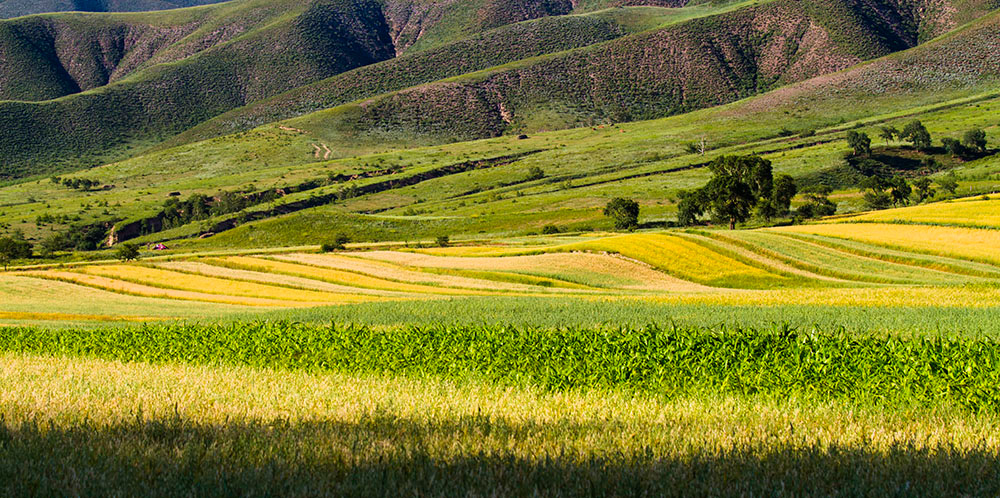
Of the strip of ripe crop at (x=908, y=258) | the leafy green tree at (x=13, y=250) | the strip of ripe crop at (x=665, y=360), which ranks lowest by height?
the strip of ripe crop at (x=908, y=258)

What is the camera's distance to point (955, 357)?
11.4 m

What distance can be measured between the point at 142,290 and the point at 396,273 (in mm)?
16538

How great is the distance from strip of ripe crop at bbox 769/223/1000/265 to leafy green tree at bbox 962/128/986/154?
101 metres

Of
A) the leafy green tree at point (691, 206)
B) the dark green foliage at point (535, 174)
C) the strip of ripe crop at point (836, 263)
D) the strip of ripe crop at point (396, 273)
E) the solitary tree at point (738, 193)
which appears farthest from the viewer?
the dark green foliage at point (535, 174)

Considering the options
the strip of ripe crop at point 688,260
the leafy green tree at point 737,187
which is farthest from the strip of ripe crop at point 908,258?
the leafy green tree at point 737,187

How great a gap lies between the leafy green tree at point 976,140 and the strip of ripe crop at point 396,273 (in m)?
136

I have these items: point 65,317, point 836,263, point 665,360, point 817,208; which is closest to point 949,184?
point 817,208

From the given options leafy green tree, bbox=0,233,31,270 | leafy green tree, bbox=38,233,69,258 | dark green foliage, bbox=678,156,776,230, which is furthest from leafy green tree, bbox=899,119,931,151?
leafy green tree, bbox=38,233,69,258

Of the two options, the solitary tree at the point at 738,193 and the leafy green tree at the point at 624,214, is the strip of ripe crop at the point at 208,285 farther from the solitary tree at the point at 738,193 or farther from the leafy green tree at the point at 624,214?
the leafy green tree at the point at 624,214

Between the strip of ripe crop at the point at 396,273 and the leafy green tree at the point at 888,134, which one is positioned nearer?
the strip of ripe crop at the point at 396,273

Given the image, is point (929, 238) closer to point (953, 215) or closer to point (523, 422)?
point (953, 215)

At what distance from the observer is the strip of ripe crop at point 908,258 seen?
49.0 meters

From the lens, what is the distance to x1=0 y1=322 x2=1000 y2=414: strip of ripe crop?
1103cm

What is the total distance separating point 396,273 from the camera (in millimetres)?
54188
